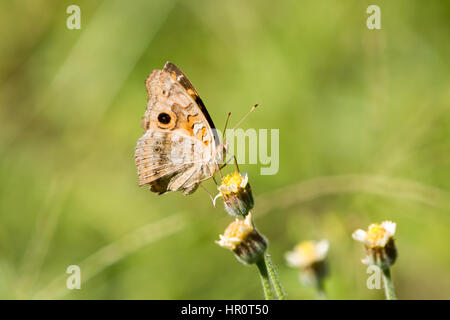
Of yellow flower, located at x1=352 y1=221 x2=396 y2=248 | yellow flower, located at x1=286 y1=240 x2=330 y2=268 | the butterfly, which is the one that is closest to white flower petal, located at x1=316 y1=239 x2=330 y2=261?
yellow flower, located at x1=286 y1=240 x2=330 y2=268

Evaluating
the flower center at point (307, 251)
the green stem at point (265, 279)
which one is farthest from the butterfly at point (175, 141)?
the green stem at point (265, 279)

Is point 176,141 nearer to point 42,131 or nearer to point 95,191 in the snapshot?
point 95,191

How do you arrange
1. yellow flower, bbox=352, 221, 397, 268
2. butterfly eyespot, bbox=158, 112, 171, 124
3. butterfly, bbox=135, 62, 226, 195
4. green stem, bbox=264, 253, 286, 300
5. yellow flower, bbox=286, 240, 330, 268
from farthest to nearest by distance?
butterfly eyespot, bbox=158, 112, 171, 124 < butterfly, bbox=135, 62, 226, 195 < yellow flower, bbox=286, 240, 330, 268 < yellow flower, bbox=352, 221, 397, 268 < green stem, bbox=264, 253, 286, 300

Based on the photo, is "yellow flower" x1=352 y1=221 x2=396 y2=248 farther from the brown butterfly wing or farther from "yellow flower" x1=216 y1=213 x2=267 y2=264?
the brown butterfly wing

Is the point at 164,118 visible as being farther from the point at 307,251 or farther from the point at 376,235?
the point at 376,235

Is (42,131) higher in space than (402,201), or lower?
higher

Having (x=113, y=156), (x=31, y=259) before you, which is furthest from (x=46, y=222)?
(x=113, y=156)

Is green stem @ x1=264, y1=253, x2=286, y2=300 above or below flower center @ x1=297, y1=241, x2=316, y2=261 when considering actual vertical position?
below
